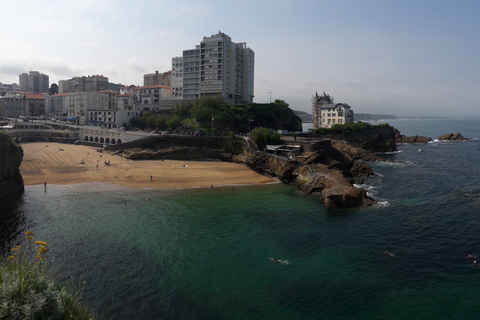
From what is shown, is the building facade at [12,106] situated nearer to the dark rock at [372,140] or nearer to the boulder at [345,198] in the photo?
the dark rock at [372,140]

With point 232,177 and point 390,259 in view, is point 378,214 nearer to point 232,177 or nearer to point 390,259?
point 390,259

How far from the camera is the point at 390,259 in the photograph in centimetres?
2477

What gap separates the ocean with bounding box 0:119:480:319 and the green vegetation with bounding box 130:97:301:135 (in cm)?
4024

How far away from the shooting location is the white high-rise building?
103m

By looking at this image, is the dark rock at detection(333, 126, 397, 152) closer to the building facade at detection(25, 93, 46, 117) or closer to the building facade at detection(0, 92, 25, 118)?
the building facade at detection(25, 93, 46, 117)

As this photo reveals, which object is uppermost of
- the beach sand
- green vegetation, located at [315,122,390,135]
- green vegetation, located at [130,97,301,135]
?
green vegetation, located at [130,97,301,135]

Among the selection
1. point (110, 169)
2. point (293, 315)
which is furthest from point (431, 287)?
point (110, 169)

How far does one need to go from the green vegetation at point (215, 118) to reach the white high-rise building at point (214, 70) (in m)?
15.1

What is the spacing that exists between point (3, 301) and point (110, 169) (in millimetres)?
50820

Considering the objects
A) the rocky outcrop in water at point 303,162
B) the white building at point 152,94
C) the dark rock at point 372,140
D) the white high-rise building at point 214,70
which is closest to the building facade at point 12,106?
the white building at point 152,94

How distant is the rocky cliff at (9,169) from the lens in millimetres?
38875

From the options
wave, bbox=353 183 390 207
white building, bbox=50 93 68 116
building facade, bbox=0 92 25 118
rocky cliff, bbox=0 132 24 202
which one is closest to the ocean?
wave, bbox=353 183 390 207

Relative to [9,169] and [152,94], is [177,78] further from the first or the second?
[9,169]

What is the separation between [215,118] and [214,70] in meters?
27.6
